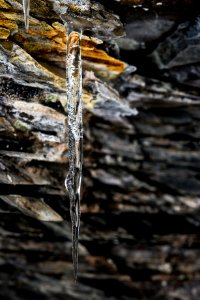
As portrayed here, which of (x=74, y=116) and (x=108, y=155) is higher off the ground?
(x=74, y=116)

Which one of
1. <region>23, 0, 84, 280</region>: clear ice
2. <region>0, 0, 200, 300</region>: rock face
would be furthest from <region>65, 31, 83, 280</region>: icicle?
<region>0, 0, 200, 300</region>: rock face

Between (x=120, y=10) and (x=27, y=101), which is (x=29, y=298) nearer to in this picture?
(x=27, y=101)

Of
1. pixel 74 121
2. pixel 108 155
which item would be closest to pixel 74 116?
pixel 74 121

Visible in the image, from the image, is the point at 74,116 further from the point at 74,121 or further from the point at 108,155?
the point at 108,155

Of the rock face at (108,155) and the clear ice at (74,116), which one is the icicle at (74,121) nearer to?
the clear ice at (74,116)

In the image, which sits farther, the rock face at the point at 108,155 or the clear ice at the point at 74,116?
the rock face at the point at 108,155

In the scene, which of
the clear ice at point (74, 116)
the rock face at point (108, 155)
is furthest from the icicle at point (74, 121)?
the rock face at point (108, 155)

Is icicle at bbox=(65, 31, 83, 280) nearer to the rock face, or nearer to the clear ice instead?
the clear ice

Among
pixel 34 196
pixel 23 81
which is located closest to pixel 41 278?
pixel 34 196
